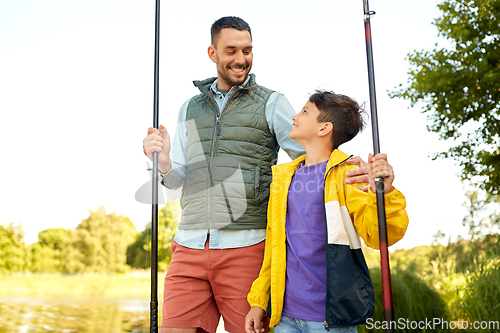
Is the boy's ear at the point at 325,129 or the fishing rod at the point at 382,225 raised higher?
the boy's ear at the point at 325,129

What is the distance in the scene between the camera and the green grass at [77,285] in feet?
18.0

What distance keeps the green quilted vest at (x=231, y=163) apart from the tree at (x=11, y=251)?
5.26 meters

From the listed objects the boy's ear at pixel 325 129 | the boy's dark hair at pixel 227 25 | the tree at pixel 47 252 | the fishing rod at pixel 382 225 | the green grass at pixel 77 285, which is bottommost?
the green grass at pixel 77 285

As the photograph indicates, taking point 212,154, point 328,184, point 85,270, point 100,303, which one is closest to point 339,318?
point 328,184

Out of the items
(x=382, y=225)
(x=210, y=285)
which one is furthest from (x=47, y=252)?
(x=382, y=225)

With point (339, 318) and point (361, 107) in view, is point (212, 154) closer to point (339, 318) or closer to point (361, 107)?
point (361, 107)

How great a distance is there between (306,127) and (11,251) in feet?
20.0

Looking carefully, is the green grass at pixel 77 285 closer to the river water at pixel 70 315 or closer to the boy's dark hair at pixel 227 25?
the river water at pixel 70 315

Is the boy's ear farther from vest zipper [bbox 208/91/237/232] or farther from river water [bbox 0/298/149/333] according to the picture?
river water [bbox 0/298/149/333]

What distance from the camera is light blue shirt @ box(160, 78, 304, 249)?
1.46 metres

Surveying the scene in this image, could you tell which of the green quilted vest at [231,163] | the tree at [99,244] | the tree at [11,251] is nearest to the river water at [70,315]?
the tree at [11,251]

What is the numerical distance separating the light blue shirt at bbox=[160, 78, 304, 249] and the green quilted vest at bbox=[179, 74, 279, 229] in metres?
0.02

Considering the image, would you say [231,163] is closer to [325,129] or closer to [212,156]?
[212,156]

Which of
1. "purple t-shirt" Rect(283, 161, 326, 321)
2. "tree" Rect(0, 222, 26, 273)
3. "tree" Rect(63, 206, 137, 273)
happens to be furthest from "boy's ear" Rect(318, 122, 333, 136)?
"tree" Rect(0, 222, 26, 273)
